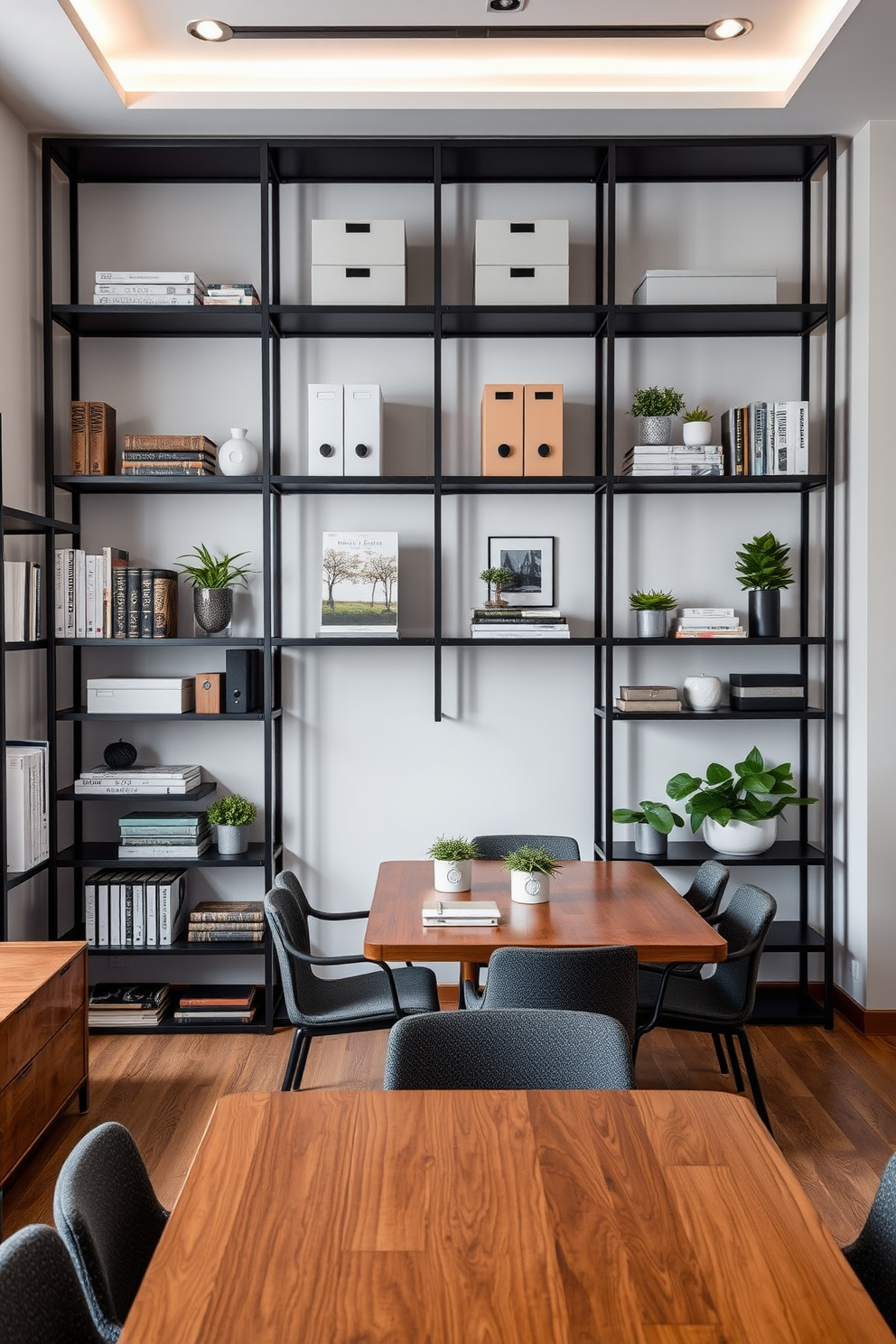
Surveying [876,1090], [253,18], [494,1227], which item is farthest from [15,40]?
[876,1090]

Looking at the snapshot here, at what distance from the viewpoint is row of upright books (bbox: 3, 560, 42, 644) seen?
336cm

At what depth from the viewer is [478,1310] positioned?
1140 mm

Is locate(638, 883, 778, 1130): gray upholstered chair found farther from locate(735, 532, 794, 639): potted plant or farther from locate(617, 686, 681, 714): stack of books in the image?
locate(735, 532, 794, 639): potted plant

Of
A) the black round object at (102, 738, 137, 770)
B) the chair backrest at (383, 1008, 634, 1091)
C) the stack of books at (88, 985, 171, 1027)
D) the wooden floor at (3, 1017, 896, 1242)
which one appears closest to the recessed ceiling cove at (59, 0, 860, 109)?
the black round object at (102, 738, 137, 770)

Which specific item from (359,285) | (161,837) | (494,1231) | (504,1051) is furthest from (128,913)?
(494,1231)

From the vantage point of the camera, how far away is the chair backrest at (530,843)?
3689 millimetres

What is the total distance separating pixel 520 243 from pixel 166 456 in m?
1.54

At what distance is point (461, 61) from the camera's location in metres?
3.62

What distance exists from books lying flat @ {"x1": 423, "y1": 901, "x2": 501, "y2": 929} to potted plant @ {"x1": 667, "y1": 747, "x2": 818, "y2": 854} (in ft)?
4.05

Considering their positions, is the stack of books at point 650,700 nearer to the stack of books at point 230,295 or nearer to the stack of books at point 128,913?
the stack of books at point 128,913

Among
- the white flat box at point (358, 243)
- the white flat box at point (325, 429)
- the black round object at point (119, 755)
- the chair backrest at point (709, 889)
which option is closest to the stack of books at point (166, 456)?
the white flat box at point (325, 429)

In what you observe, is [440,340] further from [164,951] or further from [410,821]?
[164,951]

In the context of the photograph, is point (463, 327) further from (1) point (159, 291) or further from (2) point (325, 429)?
(1) point (159, 291)

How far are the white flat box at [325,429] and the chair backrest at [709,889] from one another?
1943 mm
